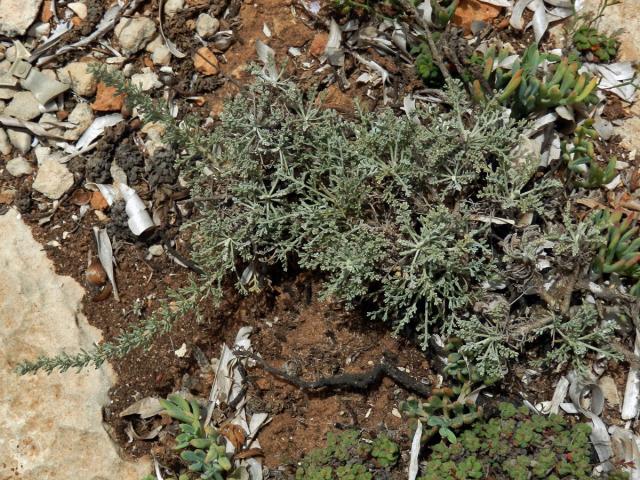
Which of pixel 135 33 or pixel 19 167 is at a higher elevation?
pixel 135 33

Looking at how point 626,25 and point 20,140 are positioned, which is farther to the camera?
point 20,140

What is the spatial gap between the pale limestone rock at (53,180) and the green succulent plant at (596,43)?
3095mm

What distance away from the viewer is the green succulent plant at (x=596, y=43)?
4230mm

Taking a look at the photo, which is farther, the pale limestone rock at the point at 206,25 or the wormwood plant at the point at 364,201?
the pale limestone rock at the point at 206,25

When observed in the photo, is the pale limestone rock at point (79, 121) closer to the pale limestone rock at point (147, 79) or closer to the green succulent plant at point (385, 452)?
the pale limestone rock at point (147, 79)

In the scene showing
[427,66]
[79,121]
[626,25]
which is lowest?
[79,121]

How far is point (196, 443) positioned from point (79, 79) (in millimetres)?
2284

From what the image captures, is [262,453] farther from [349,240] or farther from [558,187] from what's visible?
[558,187]

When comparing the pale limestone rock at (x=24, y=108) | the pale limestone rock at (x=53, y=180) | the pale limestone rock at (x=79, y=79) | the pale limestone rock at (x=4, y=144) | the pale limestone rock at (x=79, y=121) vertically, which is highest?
the pale limestone rock at (x=79, y=79)

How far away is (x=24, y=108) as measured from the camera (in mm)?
4414

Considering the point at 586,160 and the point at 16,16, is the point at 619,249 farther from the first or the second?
the point at 16,16

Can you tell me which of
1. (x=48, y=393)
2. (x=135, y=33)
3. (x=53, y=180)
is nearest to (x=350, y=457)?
(x=48, y=393)

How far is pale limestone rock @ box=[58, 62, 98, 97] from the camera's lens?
4418mm

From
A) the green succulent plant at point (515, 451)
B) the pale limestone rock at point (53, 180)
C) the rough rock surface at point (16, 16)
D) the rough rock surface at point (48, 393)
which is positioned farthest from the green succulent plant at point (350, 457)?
the rough rock surface at point (16, 16)
